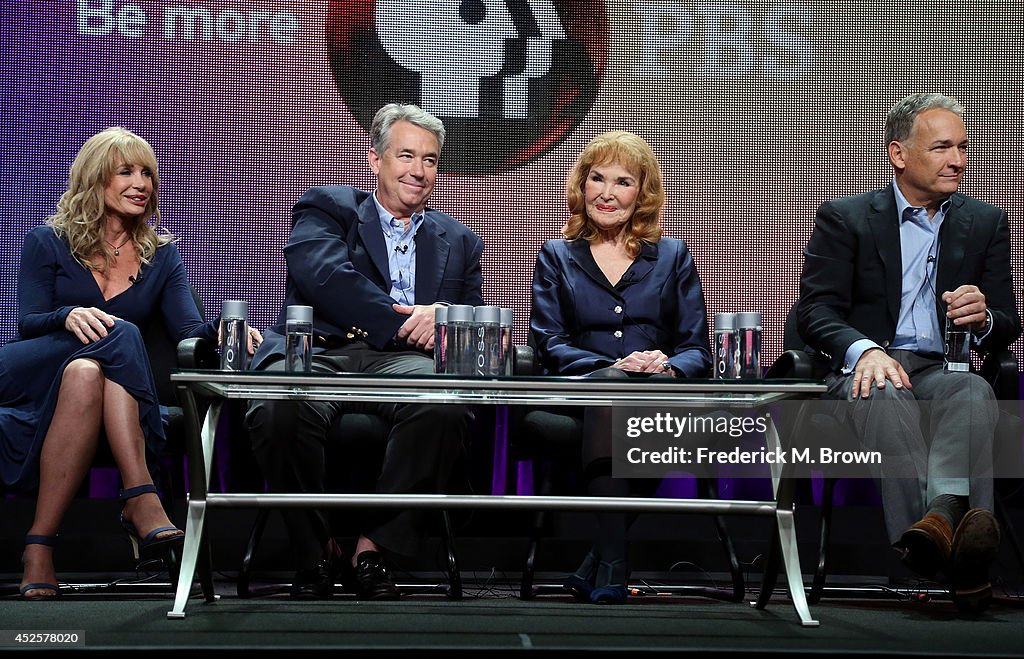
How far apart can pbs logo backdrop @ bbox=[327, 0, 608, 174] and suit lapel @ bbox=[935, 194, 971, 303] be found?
5.04 feet

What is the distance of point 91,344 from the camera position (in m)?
3.09

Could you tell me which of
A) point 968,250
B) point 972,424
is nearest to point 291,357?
point 972,424

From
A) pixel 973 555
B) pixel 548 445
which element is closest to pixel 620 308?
pixel 548 445

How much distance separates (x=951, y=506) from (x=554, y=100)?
2.35m

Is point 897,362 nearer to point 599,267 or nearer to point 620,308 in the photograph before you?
point 620,308

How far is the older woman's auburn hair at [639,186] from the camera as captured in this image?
11.5ft

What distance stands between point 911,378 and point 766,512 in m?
0.91

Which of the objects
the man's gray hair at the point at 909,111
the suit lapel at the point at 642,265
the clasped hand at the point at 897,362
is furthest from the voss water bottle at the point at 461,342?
the man's gray hair at the point at 909,111

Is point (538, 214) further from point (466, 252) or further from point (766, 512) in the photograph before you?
point (766, 512)

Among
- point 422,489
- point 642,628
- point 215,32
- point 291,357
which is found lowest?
point 642,628

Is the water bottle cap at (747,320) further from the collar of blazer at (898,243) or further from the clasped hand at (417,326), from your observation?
the clasped hand at (417,326)

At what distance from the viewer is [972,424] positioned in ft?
9.21

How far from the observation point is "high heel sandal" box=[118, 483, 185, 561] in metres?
2.83

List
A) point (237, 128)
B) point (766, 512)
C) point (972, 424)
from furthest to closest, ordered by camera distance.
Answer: point (237, 128)
point (972, 424)
point (766, 512)
